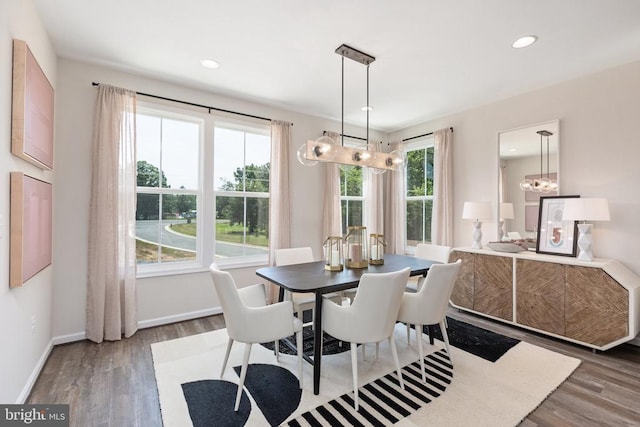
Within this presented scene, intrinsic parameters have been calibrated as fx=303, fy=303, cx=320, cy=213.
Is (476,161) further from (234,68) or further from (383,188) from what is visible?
(234,68)

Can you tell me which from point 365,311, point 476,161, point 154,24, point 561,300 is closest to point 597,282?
point 561,300

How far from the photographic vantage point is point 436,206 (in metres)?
4.61

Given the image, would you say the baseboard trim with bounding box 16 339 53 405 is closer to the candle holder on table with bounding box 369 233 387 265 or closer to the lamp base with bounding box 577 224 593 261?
the candle holder on table with bounding box 369 233 387 265

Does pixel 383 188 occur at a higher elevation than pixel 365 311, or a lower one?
higher

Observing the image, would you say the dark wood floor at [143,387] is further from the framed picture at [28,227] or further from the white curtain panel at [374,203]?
the white curtain panel at [374,203]

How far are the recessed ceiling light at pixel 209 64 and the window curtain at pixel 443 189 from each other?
3.22m

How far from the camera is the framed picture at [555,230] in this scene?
3219mm

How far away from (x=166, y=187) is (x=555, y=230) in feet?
14.7

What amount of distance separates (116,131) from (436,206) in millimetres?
4213

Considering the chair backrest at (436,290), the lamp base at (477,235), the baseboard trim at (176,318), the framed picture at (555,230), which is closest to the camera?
the chair backrest at (436,290)

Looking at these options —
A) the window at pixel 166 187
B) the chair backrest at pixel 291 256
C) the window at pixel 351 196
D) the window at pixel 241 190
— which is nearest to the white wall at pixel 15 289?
the window at pixel 166 187

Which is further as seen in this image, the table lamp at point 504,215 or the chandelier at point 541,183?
the table lamp at point 504,215

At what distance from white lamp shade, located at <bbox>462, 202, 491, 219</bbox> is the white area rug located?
1.55m

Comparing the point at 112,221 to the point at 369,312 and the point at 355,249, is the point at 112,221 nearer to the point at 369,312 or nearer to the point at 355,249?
the point at 355,249
